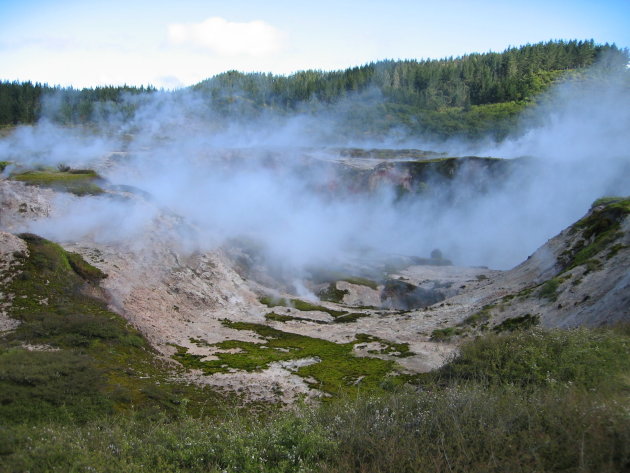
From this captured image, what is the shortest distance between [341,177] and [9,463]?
76.8 m

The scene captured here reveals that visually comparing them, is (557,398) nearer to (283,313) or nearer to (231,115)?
(283,313)

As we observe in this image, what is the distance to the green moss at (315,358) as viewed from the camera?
84.2ft

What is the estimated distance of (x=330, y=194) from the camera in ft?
270

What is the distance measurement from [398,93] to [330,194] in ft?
237

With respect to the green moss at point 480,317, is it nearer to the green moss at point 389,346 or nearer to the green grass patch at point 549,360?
the green moss at point 389,346

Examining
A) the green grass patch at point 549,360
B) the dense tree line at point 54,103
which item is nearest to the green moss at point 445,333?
the green grass patch at point 549,360

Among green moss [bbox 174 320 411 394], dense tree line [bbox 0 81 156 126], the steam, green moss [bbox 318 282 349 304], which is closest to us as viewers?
green moss [bbox 174 320 411 394]

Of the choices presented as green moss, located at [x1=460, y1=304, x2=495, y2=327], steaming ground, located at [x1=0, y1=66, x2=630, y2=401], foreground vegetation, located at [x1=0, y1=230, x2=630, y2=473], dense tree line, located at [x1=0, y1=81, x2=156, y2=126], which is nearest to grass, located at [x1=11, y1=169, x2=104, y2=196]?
steaming ground, located at [x1=0, y1=66, x2=630, y2=401]

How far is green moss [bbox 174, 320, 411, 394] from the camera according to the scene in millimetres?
25672

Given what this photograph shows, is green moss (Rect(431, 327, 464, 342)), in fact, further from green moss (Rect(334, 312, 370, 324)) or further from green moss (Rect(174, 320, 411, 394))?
green moss (Rect(334, 312, 370, 324))

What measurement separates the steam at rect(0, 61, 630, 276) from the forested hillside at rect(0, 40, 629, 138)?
13987mm

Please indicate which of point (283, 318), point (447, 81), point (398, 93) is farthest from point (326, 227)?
point (447, 81)

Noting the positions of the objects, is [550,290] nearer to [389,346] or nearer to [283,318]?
[389,346]

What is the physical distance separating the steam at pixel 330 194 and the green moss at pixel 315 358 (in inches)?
730
